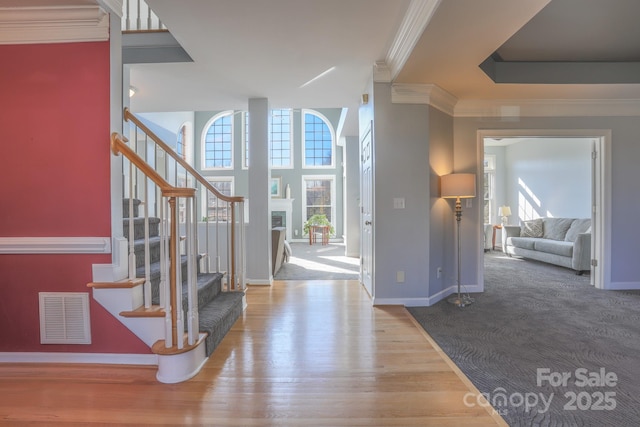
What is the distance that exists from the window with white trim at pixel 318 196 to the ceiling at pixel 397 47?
639 centimetres

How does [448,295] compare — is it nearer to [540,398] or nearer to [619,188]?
[540,398]

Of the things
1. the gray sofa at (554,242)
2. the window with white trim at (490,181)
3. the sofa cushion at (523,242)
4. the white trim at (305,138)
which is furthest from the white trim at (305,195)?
the sofa cushion at (523,242)

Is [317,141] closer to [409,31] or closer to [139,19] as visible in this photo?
[139,19]

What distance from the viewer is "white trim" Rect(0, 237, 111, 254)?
1967 millimetres

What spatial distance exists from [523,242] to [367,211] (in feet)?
13.4

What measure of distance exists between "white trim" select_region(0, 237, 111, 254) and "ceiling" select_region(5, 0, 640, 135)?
1.54 metres

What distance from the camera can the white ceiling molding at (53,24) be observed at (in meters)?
1.96

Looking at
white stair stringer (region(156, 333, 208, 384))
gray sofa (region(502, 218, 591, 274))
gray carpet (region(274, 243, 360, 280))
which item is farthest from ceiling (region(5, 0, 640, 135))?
gray carpet (region(274, 243, 360, 280))

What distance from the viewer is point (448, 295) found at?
3.55 m

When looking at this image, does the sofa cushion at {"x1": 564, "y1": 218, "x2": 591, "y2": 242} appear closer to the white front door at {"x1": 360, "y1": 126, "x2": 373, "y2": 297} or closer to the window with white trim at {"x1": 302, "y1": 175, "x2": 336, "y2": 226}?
the white front door at {"x1": 360, "y1": 126, "x2": 373, "y2": 297}

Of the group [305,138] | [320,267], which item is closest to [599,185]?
[320,267]

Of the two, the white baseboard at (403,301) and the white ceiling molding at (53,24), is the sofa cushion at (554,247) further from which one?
the white ceiling molding at (53,24)

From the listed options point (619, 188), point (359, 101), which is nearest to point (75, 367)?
point (359, 101)

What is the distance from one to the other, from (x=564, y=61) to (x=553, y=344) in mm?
2889
